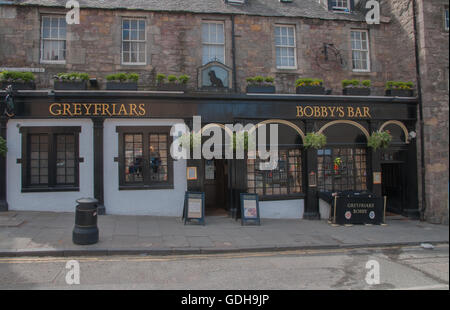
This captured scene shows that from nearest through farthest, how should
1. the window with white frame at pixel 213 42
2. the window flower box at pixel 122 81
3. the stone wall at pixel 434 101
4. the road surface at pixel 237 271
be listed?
the road surface at pixel 237 271
the window flower box at pixel 122 81
the stone wall at pixel 434 101
the window with white frame at pixel 213 42

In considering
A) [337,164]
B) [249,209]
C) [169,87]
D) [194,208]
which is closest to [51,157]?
[169,87]

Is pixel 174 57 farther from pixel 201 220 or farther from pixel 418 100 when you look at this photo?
pixel 418 100

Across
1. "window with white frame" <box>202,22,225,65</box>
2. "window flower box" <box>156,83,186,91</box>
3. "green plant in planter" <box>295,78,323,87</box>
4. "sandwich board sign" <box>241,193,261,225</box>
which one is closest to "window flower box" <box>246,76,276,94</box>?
"green plant in planter" <box>295,78,323,87</box>

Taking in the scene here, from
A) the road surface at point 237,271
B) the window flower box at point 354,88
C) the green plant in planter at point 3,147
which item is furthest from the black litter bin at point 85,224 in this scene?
the window flower box at point 354,88

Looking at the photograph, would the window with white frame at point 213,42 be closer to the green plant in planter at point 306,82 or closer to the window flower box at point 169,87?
the window flower box at point 169,87

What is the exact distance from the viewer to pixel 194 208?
10297 mm

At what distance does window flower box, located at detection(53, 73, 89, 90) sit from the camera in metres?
10.8

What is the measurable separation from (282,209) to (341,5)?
925 cm

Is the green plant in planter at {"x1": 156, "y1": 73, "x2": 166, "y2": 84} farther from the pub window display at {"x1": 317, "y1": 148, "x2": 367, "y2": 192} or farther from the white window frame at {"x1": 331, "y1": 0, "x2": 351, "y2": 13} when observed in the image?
the white window frame at {"x1": 331, "y1": 0, "x2": 351, "y2": 13}

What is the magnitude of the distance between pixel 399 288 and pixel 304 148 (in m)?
7.07

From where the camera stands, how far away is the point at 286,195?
1196 centimetres

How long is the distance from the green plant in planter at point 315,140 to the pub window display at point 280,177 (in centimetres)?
66

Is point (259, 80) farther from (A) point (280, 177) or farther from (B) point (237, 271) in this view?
(B) point (237, 271)

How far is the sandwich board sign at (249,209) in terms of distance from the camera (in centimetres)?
1052
